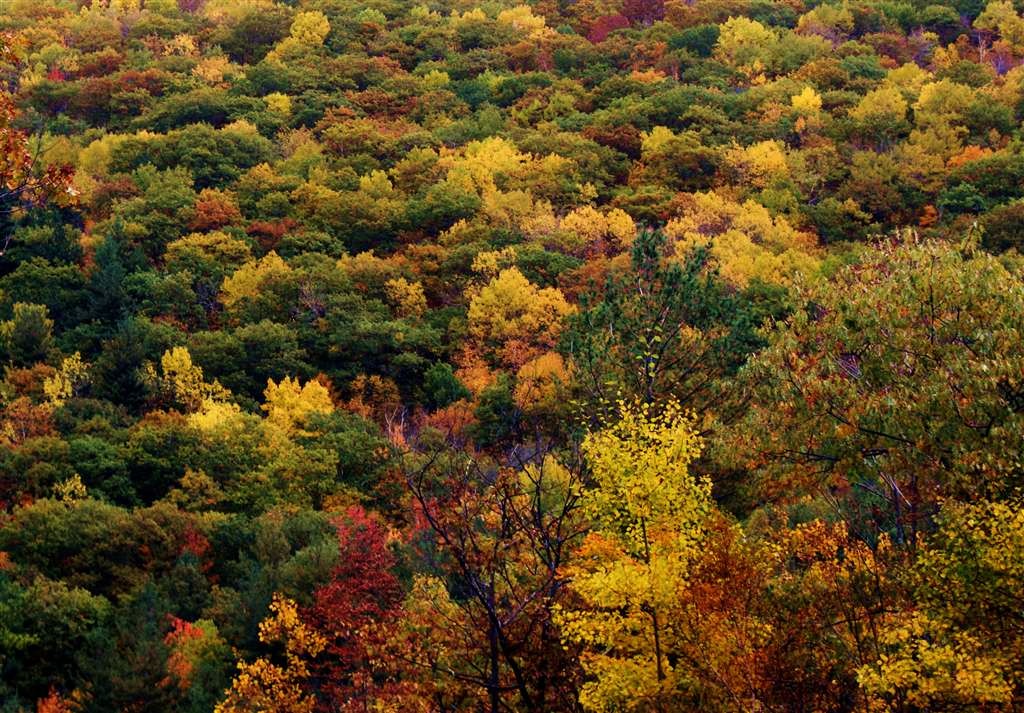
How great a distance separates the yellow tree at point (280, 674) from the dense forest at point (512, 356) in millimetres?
192

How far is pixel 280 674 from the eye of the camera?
29500 mm

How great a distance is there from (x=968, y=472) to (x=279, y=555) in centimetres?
2814

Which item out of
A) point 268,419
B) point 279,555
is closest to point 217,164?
point 268,419

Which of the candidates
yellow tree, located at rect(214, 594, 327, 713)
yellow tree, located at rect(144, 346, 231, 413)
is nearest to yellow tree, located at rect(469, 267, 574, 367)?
yellow tree, located at rect(144, 346, 231, 413)

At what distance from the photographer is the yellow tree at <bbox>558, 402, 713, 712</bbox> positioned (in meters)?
15.6

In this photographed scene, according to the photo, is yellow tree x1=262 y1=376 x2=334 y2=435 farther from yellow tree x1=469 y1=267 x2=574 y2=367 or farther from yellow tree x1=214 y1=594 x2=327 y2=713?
yellow tree x1=214 y1=594 x2=327 y2=713

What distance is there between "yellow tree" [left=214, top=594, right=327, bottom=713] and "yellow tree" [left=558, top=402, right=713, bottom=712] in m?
12.5

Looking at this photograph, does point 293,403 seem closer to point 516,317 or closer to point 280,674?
point 516,317

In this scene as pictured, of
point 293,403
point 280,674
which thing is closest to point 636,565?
point 280,674

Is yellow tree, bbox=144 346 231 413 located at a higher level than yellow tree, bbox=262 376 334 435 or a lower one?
higher

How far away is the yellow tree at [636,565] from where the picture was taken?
15617 mm

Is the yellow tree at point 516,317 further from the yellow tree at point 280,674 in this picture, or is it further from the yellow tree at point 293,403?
the yellow tree at point 280,674

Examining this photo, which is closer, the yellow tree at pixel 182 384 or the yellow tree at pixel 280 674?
the yellow tree at pixel 280 674

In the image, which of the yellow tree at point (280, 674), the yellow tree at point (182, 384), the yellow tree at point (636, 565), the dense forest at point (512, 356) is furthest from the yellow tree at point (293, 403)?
the yellow tree at point (636, 565)
